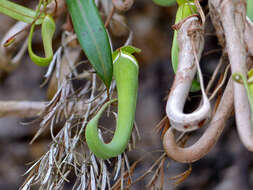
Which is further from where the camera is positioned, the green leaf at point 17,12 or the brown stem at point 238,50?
the green leaf at point 17,12

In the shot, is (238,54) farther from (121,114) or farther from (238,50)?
(121,114)

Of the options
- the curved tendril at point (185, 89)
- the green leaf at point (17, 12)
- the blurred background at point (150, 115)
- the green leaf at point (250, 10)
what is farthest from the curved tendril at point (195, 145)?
the blurred background at point (150, 115)

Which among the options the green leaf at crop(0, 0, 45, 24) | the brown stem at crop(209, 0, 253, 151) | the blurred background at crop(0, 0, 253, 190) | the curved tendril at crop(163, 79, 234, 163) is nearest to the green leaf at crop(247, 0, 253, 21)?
the brown stem at crop(209, 0, 253, 151)

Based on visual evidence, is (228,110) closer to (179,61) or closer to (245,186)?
(179,61)

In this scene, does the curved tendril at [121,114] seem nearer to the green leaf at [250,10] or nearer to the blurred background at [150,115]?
the green leaf at [250,10]

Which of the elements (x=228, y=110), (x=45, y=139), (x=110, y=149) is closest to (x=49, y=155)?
(x=110, y=149)

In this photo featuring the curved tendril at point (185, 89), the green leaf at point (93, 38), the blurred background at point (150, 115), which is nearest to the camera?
the curved tendril at point (185, 89)

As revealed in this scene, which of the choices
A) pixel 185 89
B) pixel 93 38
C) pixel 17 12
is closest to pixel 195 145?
pixel 185 89

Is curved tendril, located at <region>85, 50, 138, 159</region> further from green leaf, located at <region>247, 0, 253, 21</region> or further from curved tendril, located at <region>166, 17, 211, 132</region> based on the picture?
green leaf, located at <region>247, 0, 253, 21</region>
